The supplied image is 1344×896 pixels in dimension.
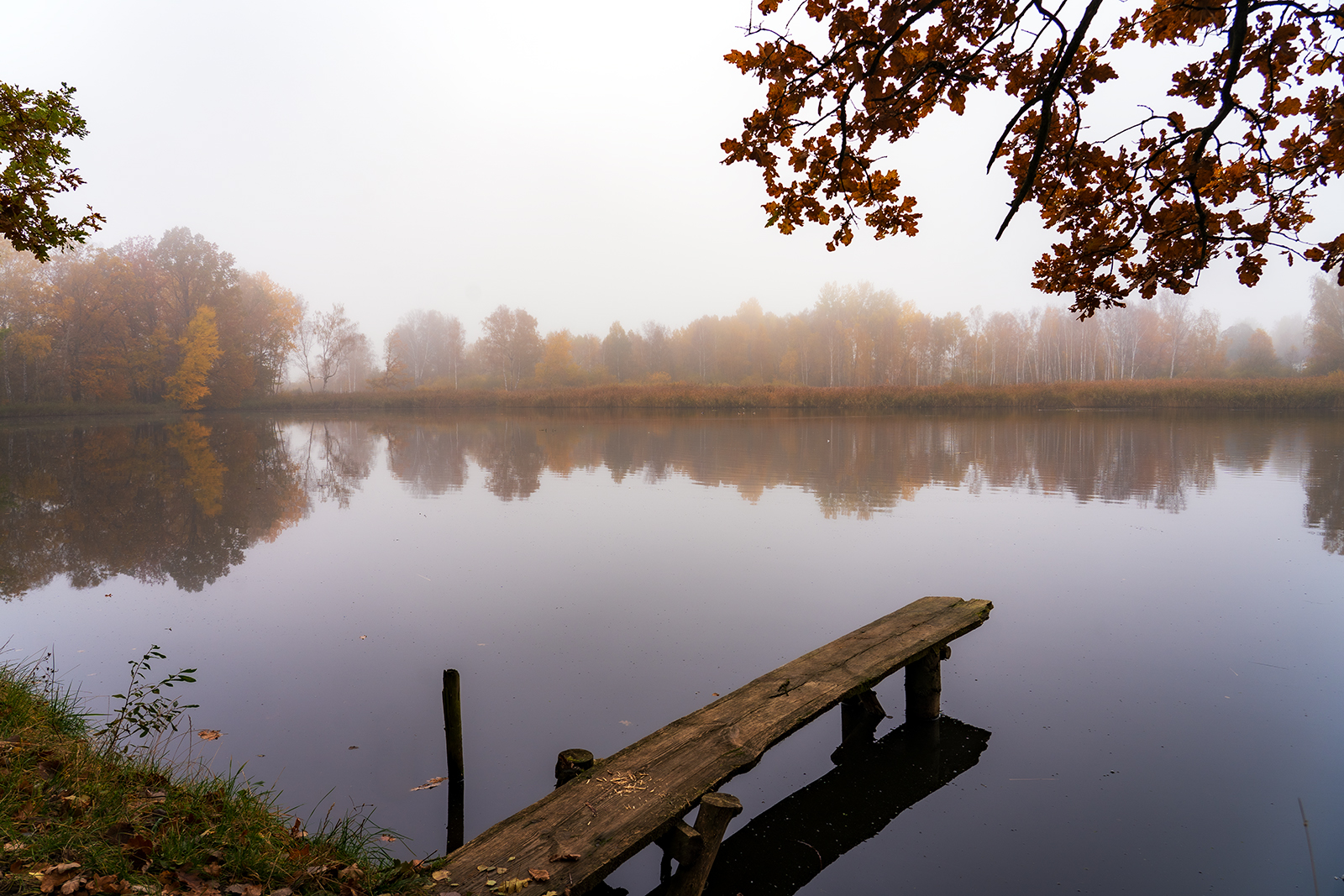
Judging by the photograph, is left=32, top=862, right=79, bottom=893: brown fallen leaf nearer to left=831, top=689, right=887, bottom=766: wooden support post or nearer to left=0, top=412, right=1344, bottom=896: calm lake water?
left=0, top=412, right=1344, bottom=896: calm lake water

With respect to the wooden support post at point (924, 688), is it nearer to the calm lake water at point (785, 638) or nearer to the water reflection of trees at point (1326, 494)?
the calm lake water at point (785, 638)

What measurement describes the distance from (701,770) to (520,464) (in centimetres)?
1855

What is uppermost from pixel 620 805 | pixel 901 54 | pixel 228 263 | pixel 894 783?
pixel 228 263

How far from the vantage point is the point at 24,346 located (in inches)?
1750

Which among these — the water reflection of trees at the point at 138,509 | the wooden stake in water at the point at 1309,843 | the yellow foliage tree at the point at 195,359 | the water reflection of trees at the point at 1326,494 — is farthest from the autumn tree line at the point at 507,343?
the wooden stake in water at the point at 1309,843

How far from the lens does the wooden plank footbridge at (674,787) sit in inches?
126

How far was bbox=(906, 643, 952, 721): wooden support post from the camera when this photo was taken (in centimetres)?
572

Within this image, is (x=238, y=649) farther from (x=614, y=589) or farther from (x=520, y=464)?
(x=520, y=464)

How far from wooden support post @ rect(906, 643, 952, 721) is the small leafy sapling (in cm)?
505

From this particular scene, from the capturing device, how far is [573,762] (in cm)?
408

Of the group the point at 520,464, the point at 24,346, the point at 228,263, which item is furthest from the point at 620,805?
the point at 228,263

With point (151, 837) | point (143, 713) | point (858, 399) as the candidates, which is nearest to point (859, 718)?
point (151, 837)

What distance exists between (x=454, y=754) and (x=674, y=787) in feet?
5.70

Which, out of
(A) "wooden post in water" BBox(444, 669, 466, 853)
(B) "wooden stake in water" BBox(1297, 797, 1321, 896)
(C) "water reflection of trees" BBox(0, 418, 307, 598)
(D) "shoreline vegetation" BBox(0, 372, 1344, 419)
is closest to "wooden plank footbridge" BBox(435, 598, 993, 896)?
(A) "wooden post in water" BBox(444, 669, 466, 853)
